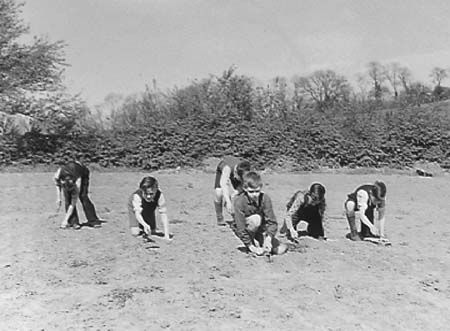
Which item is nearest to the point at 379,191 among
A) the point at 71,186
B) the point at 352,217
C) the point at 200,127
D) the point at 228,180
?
the point at 352,217

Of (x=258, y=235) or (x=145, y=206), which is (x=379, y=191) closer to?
(x=258, y=235)

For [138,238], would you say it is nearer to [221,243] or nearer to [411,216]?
[221,243]

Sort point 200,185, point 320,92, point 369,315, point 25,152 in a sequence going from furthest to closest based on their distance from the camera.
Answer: point 320,92 < point 25,152 < point 200,185 < point 369,315

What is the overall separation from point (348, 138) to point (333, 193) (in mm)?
9417

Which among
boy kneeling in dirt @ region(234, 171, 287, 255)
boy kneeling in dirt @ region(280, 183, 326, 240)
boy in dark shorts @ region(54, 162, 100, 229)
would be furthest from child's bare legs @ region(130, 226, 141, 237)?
boy kneeling in dirt @ region(280, 183, 326, 240)

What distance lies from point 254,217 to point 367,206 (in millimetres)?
2086

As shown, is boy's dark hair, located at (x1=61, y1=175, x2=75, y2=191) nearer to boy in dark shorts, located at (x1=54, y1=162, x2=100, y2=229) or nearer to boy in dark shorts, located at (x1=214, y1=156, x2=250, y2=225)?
boy in dark shorts, located at (x1=54, y1=162, x2=100, y2=229)

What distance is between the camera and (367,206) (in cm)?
913

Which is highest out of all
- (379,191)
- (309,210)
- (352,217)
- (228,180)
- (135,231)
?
(228,180)

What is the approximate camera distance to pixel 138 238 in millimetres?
8789

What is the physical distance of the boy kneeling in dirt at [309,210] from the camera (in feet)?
29.0

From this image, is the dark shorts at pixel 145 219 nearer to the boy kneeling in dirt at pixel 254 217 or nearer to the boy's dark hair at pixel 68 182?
the boy's dark hair at pixel 68 182

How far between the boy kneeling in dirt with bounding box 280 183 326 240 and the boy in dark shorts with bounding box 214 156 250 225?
1.07 metres

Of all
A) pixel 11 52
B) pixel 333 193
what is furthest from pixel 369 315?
pixel 11 52
